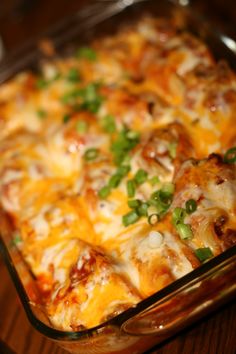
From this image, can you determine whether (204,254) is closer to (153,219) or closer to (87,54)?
(153,219)

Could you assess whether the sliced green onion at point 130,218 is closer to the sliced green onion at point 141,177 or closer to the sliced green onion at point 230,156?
the sliced green onion at point 141,177

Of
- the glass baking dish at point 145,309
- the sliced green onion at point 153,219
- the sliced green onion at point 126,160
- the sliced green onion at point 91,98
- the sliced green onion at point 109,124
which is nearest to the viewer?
the glass baking dish at point 145,309

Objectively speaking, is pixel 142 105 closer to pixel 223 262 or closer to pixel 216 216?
pixel 216 216

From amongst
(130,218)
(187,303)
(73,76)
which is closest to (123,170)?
(130,218)

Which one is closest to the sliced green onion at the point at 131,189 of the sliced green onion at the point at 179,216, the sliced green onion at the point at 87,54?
the sliced green onion at the point at 179,216

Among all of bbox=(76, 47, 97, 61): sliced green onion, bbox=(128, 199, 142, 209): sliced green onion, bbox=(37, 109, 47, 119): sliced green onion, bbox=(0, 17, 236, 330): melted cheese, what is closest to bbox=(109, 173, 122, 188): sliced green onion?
bbox=(0, 17, 236, 330): melted cheese

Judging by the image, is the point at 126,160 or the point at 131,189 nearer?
the point at 131,189

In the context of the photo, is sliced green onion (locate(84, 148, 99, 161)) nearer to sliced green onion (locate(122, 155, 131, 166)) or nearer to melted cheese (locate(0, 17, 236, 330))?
melted cheese (locate(0, 17, 236, 330))
